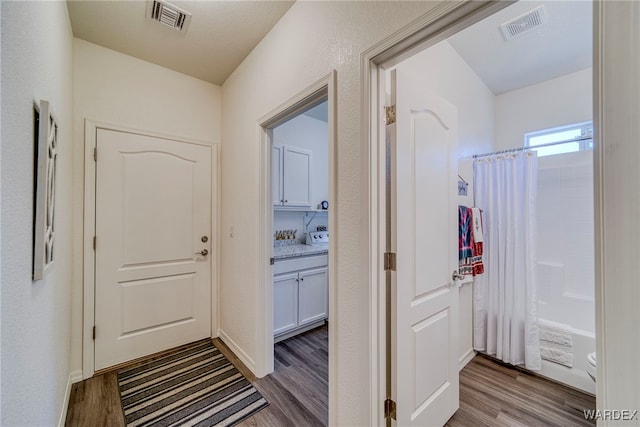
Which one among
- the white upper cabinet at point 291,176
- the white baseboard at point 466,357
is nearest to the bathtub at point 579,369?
the white baseboard at point 466,357

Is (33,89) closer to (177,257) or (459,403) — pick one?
(177,257)

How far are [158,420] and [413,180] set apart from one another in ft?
7.07

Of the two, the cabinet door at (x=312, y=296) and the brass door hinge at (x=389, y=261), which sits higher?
the brass door hinge at (x=389, y=261)

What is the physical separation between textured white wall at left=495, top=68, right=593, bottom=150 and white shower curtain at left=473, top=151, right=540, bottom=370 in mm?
931

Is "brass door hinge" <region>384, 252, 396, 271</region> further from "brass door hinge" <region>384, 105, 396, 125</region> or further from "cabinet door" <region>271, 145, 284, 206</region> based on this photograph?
"cabinet door" <region>271, 145, 284, 206</region>

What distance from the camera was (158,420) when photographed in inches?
63.7

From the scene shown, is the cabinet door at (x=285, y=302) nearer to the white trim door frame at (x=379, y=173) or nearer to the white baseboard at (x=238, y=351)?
the white baseboard at (x=238, y=351)

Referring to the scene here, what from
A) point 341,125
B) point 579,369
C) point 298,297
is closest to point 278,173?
point 298,297

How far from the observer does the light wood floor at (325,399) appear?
→ 1.62 meters

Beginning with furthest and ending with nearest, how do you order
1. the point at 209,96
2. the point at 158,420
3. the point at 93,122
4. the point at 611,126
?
the point at 209,96 → the point at 93,122 → the point at 158,420 → the point at 611,126

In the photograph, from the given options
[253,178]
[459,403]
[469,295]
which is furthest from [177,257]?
[469,295]

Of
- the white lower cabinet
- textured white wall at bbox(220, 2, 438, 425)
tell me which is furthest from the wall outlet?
the white lower cabinet

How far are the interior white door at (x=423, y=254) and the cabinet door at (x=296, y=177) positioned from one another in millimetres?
1880

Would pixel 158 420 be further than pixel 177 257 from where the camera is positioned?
No
